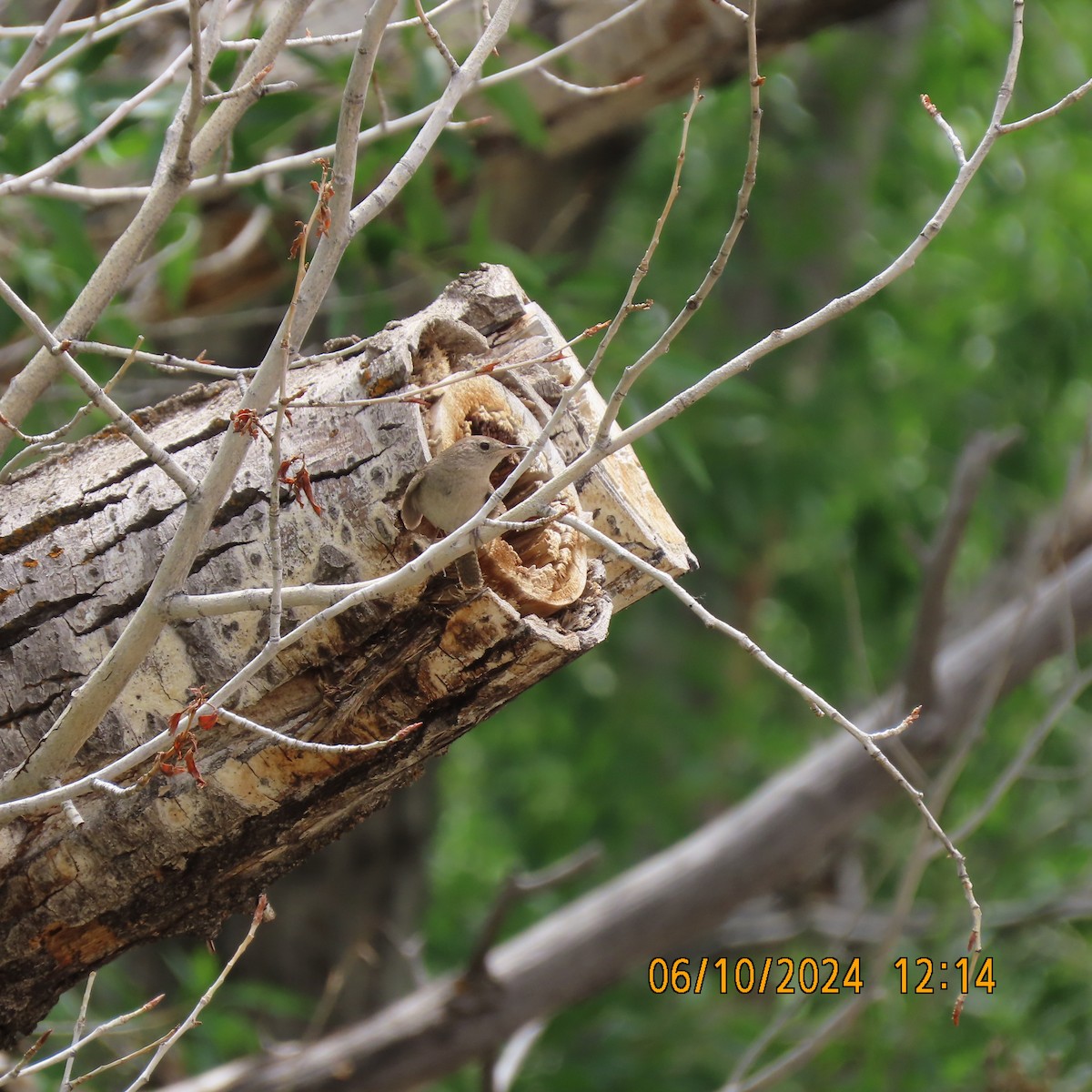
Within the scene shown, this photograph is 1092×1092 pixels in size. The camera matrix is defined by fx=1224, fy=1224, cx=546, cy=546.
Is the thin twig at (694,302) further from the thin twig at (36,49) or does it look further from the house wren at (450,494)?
A: the thin twig at (36,49)

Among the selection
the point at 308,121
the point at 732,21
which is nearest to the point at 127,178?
the point at 308,121

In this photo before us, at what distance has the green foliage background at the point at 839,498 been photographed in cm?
399

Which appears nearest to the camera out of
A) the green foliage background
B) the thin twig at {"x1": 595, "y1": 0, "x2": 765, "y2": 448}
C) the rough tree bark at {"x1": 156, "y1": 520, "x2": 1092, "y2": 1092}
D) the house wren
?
the thin twig at {"x1": 595, "y1": 0, "x2": 765, "y2": 448}

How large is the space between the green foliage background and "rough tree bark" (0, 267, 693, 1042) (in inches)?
72.0

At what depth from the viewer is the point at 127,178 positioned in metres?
3.38
